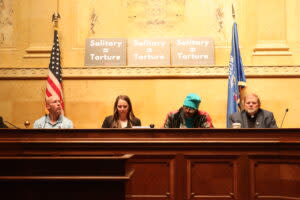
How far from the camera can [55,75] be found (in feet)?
21.5

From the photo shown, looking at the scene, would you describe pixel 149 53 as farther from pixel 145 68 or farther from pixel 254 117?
pixel 254 117

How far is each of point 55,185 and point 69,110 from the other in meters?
3.83

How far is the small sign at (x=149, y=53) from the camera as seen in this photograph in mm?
6723

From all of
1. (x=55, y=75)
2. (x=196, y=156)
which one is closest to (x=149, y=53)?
(x=55, y=75)

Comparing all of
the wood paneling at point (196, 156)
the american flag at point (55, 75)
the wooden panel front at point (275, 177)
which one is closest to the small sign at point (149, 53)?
the american flag at point (55, 75)

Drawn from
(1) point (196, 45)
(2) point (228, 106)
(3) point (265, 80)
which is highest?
(1) point (196, 45)

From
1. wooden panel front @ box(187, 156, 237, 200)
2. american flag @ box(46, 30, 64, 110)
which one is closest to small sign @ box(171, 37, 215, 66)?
american flag @ box(46, 30, 64, 110)

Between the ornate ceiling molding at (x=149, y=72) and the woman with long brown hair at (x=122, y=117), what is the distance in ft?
4.21

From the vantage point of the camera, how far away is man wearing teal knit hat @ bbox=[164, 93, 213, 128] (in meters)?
5.13

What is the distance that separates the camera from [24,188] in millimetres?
2998

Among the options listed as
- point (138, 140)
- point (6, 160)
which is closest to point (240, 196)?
point (138, 140)

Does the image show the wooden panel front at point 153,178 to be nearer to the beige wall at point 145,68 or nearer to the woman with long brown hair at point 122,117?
the woman with long brown hair at point 122,117

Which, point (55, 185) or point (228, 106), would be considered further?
point (228, 106)

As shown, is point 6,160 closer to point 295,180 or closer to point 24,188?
point 24,188
